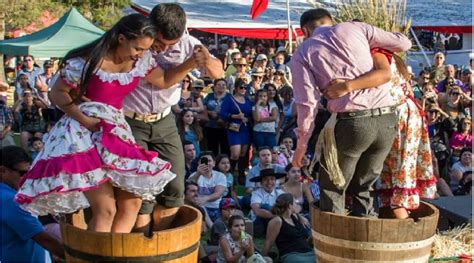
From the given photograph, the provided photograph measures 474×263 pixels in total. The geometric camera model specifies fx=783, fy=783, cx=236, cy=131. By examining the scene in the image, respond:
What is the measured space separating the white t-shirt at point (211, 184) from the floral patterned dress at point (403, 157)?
399cm

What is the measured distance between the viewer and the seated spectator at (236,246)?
23.1 feet

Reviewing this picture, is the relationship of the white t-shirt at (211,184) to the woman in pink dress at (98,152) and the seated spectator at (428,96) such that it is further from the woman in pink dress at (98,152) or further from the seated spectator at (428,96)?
the woman in pink dress at (98,152)

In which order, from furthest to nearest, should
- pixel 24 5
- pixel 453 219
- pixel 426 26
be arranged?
pixel 426 26 < pixel 24 5 < pixel 453 219

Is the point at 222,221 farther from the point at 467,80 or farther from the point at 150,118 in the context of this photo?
the point at 467,80

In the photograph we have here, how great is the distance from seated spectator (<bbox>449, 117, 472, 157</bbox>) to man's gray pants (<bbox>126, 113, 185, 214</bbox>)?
7192 millimetres

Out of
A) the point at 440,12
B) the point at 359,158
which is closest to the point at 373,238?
the point at 359,158

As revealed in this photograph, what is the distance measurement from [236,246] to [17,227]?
2970 mm

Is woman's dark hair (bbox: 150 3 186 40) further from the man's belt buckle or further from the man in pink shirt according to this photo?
the man in pink shirt

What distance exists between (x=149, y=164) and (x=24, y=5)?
1850 cm

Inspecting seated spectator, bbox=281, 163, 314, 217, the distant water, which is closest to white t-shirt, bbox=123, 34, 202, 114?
seated spectator, bbox=281, 163, 314, 217

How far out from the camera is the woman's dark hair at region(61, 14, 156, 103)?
12.5 feet

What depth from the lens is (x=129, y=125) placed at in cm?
425

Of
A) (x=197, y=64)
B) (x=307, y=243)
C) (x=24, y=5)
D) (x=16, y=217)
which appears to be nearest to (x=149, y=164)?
(x=197, y=64)

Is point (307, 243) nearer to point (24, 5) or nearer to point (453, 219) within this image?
point (453, 219)
